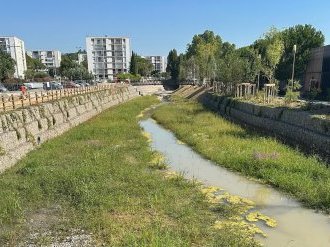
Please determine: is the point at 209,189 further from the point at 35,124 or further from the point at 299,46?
the point at 299,46

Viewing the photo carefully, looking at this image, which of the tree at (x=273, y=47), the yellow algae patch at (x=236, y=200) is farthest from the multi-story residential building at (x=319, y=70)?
the yellow algae patch at (x=236, y=200)

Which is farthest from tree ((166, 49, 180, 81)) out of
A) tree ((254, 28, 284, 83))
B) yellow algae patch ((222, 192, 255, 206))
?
yellow algae patch ((222, 192, 255, 206))

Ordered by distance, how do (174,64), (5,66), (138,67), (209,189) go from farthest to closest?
1. (138,67)
2. (174,64)
3. (5,66)
4. (209,189)

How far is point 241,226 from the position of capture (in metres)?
9.84

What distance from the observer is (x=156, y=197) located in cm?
1173

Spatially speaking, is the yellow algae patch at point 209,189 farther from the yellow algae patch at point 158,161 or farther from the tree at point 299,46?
the tree at point 299,46

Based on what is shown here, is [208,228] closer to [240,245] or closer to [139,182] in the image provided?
[240,245]

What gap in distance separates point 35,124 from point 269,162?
14.1 m

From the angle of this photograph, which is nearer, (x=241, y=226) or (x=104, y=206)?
(x=241, y=226)

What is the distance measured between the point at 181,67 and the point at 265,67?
61.2 metres

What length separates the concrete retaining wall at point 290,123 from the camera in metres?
18.2

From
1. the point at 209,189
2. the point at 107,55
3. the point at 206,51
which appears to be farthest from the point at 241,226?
the point at 107,55

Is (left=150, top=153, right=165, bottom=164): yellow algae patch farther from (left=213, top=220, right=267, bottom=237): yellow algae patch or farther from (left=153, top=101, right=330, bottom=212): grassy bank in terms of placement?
(left=213, top=220, right=267, bottom=237): yellow algae patch

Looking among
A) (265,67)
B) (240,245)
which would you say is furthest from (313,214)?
(265,67)
